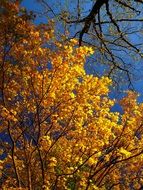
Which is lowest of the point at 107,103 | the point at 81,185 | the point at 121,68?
the point at 81,185

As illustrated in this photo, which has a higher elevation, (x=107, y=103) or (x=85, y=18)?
(x=85, y=18)

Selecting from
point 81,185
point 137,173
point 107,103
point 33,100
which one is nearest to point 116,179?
point 137,173

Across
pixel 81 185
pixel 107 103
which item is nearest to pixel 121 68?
pixel 107 103

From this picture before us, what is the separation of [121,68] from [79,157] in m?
4.59

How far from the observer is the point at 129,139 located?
16953 millimetres

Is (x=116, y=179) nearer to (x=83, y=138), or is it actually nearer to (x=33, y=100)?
(x=83, y=138)

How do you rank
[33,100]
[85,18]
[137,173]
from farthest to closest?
[137,173], [85,18], [33,100]

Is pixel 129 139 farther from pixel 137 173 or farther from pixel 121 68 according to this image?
pixel 137 173

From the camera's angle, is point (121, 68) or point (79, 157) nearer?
point (79, 157)

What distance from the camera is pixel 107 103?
16656 millimetres

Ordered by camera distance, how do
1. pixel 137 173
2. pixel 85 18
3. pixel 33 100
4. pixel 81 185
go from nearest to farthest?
pixel 33 100, pixel 85 18, pixel 81 185, pixel 137 173

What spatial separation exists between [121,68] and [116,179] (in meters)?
9.69

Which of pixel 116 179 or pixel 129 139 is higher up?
pixel 116 179

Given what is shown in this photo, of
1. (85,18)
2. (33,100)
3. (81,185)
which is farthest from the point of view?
(81,185)
